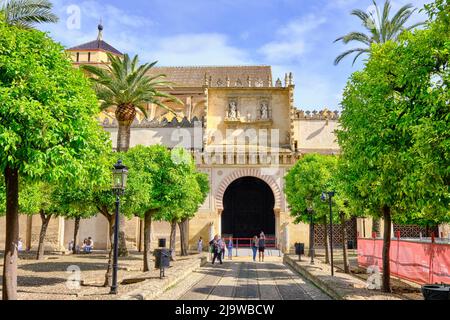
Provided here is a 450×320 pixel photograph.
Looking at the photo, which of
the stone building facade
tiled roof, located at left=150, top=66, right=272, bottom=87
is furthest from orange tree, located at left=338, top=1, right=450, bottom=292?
tiled roof, located at left=150, top=66, right=272, bottom=87

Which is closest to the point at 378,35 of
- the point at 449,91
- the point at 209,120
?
the point at 209,120

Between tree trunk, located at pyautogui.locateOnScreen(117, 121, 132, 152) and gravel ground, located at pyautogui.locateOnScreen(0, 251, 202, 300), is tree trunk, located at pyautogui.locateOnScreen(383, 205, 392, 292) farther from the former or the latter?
tree trunk, located at pyautogui.locateOnScreen(117, 121, 132, 152)

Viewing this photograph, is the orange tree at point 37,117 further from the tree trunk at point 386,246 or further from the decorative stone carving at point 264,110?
the decorative stone carving at point 264,110

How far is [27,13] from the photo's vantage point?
15328 millimetres

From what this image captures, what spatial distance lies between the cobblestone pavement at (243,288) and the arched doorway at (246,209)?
17988 mm

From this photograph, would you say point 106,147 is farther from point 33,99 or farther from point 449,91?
point 449,91

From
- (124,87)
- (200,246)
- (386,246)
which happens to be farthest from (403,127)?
(200,246)

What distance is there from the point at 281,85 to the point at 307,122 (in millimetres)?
3773

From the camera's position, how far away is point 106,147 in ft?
33.2

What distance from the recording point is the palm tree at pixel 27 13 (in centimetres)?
1502

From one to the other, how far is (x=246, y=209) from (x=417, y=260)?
23085mm

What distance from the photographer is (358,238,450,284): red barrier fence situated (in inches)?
494

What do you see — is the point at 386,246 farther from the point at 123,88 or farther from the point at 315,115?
the point at 315,115

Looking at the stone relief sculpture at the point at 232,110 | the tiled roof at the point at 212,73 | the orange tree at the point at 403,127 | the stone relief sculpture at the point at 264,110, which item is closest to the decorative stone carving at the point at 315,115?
the stone relief sculpture at the point at 264,110
